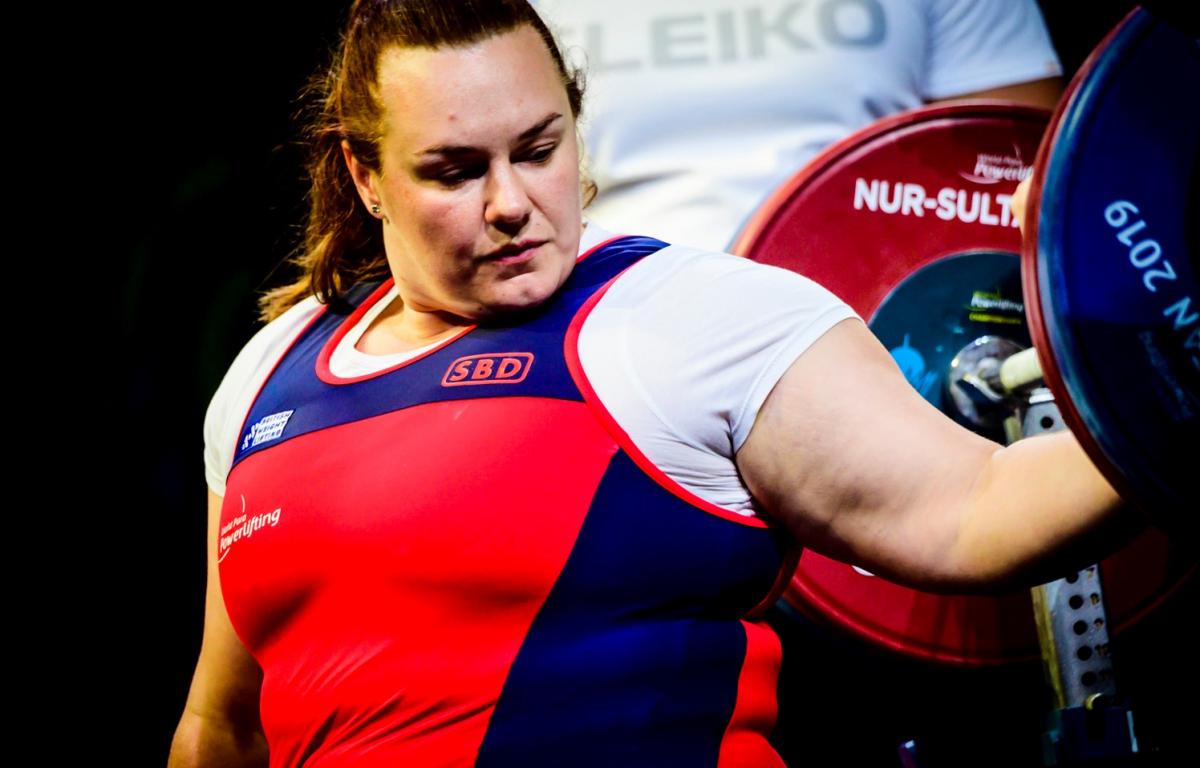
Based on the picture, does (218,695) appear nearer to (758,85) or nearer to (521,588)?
(521,588)

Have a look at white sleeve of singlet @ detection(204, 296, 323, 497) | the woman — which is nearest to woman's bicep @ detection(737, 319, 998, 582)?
the woman

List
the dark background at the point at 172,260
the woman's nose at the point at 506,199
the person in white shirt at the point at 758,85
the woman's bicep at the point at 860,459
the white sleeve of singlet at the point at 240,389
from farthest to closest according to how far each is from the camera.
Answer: the dark background at the point at 172,260 < the person in white shirt at the point at 758,85 < the white sleeve of singlet at the point at 240,389 < the woman's nose at the point at 506,199 < the woman's bicep at the point at 860,459

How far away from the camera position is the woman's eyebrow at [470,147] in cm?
134

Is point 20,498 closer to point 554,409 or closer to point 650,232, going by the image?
point 650,232

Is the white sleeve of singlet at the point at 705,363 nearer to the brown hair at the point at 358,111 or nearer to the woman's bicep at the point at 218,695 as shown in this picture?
the brown hair at the point at 358,111

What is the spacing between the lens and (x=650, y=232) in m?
1.94

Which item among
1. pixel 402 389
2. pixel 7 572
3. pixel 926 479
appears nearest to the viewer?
pixel 926 479

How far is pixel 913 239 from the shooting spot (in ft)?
5.71

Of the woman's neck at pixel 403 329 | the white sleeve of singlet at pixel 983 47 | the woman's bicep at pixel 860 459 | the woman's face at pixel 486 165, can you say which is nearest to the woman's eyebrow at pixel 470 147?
the woman's face at pixel 486 165

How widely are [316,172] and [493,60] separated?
0.44 meters

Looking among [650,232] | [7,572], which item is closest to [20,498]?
[7,572]

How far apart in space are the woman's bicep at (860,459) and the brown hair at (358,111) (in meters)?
0.51

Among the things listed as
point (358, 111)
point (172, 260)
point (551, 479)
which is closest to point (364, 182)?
point (358, 111)

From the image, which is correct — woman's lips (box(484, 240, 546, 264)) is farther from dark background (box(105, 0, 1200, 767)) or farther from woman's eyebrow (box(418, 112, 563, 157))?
dark background (box(105, 0, 1200, 767))
